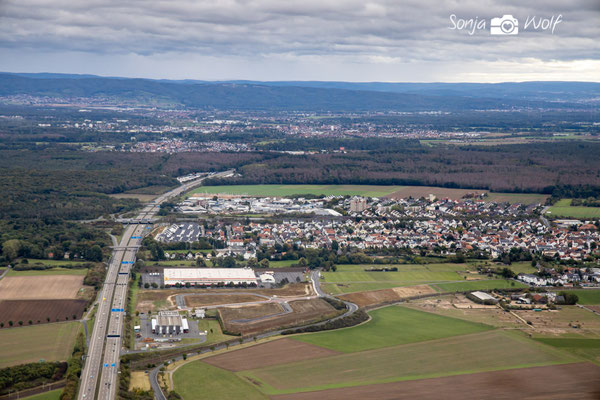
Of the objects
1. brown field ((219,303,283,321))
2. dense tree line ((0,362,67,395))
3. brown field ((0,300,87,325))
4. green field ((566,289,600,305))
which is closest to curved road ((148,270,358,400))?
brown field ((219,303,283,321))

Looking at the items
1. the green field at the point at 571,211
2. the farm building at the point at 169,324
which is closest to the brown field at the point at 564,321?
the farm building at the point at 169,324

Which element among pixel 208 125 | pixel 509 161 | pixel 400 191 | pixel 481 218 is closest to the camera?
pixel 481 218

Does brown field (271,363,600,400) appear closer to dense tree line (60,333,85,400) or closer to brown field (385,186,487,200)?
dense tree line (60,333,85,400)

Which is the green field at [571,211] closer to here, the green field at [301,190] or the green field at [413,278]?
the green field at [301,190]

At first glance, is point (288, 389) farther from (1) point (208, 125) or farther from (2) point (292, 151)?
(1) point (208, 125)

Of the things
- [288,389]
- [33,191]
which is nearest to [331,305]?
[288,389]

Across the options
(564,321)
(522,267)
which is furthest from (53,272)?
(522,267)
